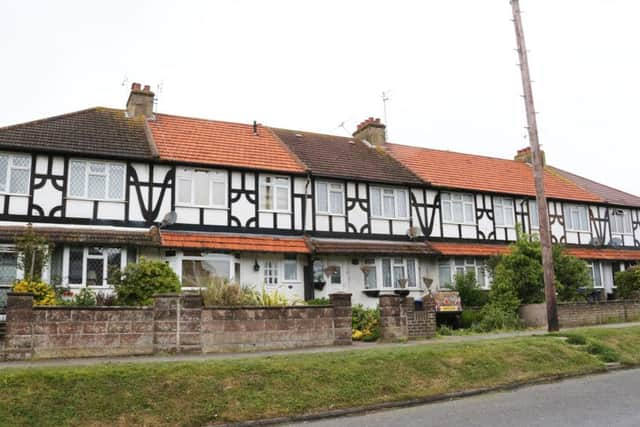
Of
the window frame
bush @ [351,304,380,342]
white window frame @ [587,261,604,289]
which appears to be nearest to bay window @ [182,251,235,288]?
bush @ [351,304,380,342]

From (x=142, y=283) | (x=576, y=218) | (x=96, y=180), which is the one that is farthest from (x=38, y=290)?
(x=576, y=218)

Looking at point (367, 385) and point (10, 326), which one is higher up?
point (10, 326)

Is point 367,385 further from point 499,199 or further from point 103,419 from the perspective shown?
point 499,199

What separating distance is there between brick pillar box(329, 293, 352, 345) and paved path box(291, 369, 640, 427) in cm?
490

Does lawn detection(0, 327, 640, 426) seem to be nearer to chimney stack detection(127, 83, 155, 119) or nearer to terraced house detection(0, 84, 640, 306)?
terraced house detection(0, 84, 640, 306)

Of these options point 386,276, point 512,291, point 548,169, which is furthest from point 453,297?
point 548,169

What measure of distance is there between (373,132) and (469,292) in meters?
10.3

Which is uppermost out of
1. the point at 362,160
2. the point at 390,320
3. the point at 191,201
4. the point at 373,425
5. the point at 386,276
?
the point at 362,160

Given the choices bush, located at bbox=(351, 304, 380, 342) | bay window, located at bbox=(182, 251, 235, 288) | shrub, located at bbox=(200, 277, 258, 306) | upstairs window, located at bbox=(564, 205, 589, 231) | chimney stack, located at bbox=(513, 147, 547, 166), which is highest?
chimney stack, located at bbox=(513, 147, 547, 166)

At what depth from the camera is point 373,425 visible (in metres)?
9.46

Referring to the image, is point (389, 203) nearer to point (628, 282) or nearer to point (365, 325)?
point (365, 325)

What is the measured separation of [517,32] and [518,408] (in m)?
12.2

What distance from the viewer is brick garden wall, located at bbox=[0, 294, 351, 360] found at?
43.7 feet

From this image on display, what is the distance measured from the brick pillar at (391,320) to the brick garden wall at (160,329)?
1619 mm
